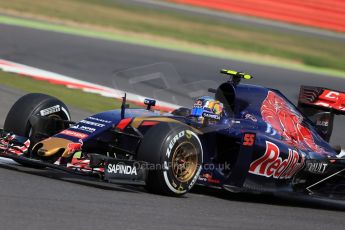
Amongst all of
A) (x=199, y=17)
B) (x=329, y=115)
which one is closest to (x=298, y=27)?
(x=199, y=17)

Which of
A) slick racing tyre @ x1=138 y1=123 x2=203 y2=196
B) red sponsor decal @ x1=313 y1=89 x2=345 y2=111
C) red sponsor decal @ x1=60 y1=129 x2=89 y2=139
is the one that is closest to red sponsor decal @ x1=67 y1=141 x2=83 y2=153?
red sponsor decal @ x1=60 y1=129 x2=89 y2=139

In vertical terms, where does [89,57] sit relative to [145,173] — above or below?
above

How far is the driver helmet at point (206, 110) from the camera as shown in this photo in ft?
25.9

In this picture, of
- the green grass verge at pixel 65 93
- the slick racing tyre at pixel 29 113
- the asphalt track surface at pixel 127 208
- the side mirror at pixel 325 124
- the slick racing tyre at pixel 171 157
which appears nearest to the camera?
the asphalt track surface at pixel 127 208

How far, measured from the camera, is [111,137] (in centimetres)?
775

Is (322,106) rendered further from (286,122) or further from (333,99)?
(286,122)

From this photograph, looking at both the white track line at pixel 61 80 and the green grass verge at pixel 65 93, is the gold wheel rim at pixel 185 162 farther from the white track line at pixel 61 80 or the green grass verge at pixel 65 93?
the white track line at pixel 61 80

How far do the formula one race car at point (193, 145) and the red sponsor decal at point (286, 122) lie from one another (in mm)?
13

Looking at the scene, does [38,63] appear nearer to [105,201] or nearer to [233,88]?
[233,88]

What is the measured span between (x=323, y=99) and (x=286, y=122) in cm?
102

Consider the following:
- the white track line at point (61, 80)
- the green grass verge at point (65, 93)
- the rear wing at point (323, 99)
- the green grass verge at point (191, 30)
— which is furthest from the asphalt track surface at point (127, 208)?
the green grass verge at point (191, 30)

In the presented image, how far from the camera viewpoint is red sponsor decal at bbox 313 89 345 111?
9148 millimetres

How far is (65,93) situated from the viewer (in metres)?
13.3

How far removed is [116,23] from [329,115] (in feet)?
47.5
